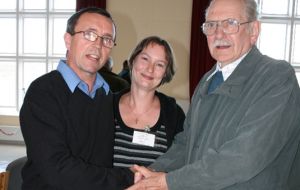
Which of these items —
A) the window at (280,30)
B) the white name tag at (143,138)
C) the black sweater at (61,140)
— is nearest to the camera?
the black sweater at (61,140)

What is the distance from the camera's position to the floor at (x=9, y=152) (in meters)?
5.80

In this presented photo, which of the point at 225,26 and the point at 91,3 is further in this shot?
the point at 91,3

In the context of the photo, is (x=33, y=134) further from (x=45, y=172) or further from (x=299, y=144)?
(x=299, y=144)

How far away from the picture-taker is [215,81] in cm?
186

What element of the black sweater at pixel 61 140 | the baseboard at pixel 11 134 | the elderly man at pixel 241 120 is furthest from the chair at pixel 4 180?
the baseboard at pixel 11 134

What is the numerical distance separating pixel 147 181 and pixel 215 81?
25.8 inches

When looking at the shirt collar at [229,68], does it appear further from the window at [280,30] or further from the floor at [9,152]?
the window at [280,30]

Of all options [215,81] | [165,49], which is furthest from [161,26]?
[215,81]

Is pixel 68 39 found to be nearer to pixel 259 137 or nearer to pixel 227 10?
pixel 227 10

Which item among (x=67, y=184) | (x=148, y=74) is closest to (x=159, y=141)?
(x=148, y=74)

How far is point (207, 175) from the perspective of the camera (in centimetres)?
146

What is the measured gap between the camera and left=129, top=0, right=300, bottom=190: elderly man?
1388 mm

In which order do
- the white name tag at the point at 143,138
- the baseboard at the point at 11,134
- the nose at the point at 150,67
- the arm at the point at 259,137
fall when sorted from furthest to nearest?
the baseboard at the point at 11,134 → the nose at the point at 150,67 → the white name tag at the point at 143,138 → the arm at the point at 259,137

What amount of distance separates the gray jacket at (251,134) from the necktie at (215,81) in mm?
146
